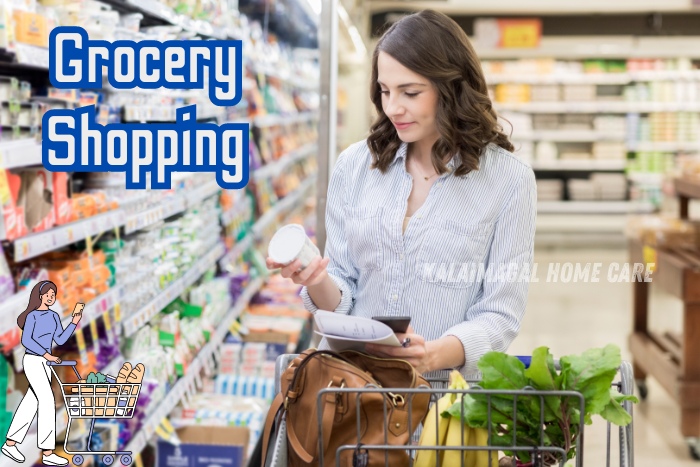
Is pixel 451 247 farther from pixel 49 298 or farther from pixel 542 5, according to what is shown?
pixel 542 5

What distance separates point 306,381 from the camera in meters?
1.46

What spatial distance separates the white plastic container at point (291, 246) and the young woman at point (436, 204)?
6.3 inches

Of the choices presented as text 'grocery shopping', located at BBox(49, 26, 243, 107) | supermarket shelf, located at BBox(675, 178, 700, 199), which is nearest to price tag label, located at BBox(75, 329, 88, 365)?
text 'grocery shopping', located at BBox(49, 26, 243, 107)

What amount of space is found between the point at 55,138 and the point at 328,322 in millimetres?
893

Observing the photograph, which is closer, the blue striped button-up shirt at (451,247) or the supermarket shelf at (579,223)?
the blue striped button-up shirt at (451,247)

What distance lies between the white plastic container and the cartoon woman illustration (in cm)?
60

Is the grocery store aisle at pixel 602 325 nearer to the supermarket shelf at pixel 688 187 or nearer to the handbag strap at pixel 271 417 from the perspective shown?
the handbag strap at pixel 271 417

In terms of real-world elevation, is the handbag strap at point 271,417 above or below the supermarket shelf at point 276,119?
below

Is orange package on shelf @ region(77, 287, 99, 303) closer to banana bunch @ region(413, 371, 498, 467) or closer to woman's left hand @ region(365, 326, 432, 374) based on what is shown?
woman's left hand @ region(365, 326, 432, 374)

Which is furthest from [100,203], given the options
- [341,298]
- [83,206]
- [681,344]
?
[681,344]

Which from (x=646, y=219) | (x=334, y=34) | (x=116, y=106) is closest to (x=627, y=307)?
(x=646, y=219)

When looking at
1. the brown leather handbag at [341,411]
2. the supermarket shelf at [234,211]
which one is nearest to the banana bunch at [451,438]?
the brown leather handbag at [341,411]

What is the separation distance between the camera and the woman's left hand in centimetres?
154

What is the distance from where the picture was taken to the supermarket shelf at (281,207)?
15.6ft
